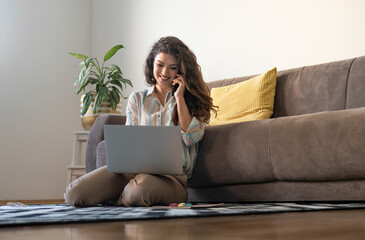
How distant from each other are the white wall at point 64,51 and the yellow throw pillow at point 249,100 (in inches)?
22.9

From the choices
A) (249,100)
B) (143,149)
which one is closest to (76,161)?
(249,100)

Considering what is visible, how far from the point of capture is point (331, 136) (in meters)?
2.10

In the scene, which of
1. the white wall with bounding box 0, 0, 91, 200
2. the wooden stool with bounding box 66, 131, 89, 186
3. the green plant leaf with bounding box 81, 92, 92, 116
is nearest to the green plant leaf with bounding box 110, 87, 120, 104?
the green plant leaf with bounding box 81, 92, 92, 116

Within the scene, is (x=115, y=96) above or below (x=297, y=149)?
above

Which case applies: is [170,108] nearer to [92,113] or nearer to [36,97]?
[92,113]

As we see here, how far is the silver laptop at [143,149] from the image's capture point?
84.3 inches

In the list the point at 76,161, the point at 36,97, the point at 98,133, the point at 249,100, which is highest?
the point at 36,97

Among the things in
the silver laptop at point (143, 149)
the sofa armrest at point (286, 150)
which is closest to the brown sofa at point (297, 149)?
the sofa armrest at point (286, 150)

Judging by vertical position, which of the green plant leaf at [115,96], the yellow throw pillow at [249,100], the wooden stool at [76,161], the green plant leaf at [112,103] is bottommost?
the wooden stool at [76,161]

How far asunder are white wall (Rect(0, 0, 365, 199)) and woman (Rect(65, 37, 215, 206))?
1.28 metres

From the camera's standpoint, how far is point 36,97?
4840 millimetres

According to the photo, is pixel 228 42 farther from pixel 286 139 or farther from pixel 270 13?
pixel 286 139

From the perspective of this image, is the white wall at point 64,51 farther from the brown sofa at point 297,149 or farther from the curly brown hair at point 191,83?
the curly brown hair at point 191,83

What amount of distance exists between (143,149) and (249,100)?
3.48ft
